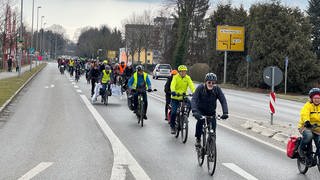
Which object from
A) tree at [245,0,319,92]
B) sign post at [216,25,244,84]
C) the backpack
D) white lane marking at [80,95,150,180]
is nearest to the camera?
white lane marking at [80,95,150,180]

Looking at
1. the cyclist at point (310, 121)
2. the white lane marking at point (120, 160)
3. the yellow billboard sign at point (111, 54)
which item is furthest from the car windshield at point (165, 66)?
the yellow billboard sign at point (111, 54)

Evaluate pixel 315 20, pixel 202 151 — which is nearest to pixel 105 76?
pixel 202 151

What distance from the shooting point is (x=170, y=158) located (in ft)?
33.8

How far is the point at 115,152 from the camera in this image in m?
10.9

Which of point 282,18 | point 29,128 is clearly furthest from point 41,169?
point 282,18

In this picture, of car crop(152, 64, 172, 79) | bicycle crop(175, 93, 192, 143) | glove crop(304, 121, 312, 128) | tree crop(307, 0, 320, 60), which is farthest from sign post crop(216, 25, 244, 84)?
glove crop(304, 121, 312, 128)

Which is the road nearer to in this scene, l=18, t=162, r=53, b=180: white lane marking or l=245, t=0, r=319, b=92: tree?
l=18, t=162, r=53, b=180: white lane marking

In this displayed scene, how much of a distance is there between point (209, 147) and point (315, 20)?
6137 centimetres

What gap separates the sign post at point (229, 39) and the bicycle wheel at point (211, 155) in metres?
45.1

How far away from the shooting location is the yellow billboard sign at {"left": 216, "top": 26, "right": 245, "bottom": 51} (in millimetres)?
54125

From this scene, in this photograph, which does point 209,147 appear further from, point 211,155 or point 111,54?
point 111,54

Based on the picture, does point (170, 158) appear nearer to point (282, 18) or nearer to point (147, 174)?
point (147, 174)

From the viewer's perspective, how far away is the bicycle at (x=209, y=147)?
29.0 ft

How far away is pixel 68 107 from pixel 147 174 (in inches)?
535
